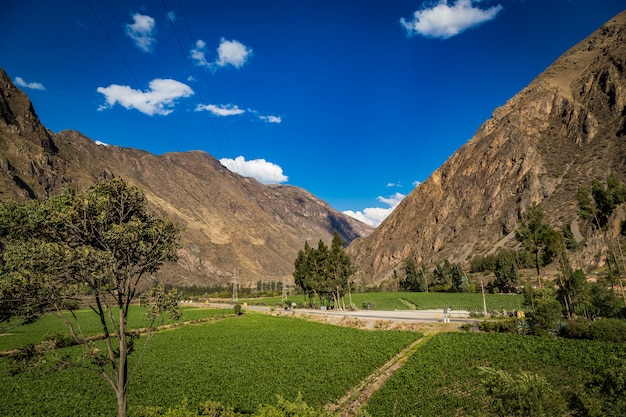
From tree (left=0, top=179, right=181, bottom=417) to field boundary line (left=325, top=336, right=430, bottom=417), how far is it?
11405mm

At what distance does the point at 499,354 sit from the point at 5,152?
9825 inches

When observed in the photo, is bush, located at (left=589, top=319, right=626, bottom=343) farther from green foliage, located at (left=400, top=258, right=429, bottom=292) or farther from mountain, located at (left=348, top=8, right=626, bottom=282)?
mountain, located at (left=348, top=8, right=626, bottom=282)

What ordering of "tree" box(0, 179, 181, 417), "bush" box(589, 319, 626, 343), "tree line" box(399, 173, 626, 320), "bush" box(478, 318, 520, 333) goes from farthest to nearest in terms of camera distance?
"tree line" box(399, 173, 626, 320) → "bush" box(478, 318, 520, 333) → "bush" box(589, 319, 626, 343) → "tree" box(0, 179, 181, 417)

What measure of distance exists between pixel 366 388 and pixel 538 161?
180 m

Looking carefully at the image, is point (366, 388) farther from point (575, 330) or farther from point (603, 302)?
point (603, 302)

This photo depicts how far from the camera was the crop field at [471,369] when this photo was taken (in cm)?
1781

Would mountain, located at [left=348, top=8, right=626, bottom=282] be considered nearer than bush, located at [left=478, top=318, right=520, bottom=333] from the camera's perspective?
No

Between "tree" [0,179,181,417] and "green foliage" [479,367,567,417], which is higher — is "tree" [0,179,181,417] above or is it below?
above

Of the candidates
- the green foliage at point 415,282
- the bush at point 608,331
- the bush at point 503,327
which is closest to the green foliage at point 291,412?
the bush at point 608,331

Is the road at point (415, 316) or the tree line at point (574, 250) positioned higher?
the tree line at point (574, 250)

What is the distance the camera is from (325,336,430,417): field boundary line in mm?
18734

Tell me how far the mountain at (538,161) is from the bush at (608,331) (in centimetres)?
10931

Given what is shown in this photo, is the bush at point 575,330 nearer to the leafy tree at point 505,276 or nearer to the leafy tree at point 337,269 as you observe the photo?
the leafy tree at point 337,269

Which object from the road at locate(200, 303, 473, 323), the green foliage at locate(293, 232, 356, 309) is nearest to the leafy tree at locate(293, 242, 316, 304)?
the green foliage at locate(293, 232, 356, 309)
